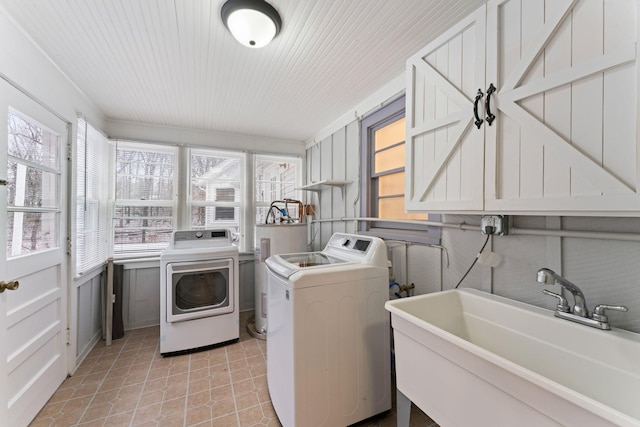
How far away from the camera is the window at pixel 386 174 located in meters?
2.13

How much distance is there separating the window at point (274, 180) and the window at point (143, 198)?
44.1 inches

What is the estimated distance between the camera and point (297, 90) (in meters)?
2.34

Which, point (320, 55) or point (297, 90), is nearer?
point (320, 55)

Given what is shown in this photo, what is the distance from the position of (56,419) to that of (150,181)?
240 cm

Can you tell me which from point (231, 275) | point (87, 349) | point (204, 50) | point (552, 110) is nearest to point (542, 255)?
point (552, 110)

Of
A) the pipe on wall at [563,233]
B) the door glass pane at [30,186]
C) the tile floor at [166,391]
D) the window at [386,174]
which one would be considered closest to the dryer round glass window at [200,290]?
the tile floor at [166,391]

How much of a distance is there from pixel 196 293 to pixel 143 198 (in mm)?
1505

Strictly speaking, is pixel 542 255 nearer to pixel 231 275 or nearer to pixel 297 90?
pixel 297 90

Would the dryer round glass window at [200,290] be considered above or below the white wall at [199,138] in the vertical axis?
below

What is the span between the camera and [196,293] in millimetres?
2615

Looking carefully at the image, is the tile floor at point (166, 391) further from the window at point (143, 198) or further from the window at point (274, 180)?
the window at point (274, 180)

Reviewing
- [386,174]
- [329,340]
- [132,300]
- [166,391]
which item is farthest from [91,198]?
[386,174]

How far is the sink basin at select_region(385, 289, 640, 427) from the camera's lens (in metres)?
0.69

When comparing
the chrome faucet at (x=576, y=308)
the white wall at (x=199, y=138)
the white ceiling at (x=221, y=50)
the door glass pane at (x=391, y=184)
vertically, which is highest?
the white ceiling at (x=221, y=50)
